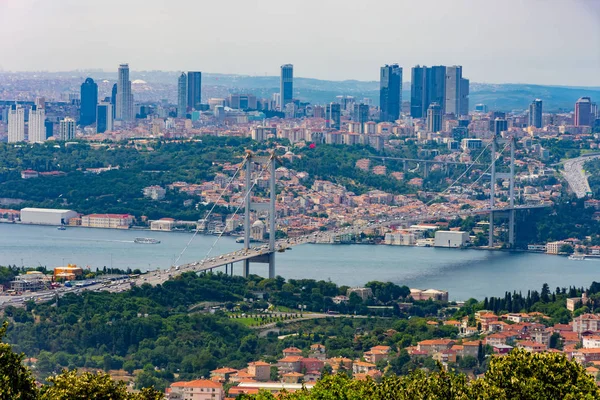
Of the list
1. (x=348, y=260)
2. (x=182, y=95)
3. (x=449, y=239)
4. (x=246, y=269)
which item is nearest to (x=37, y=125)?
(x=182, y=95)

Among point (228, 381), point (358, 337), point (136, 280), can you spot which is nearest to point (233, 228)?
point (136, 280)

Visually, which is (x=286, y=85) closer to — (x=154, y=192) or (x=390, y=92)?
(x=390, y=92)

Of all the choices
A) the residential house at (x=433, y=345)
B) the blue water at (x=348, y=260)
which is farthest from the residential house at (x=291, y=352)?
the blue water at (x=348, y=260)

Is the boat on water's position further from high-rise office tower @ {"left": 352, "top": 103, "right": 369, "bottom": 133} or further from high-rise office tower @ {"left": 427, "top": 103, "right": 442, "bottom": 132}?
high-rise office tower @ {"left": 352, "top": 103, "right": 369, "bottom": 133}

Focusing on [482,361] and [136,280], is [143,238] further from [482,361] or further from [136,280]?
[482,361]

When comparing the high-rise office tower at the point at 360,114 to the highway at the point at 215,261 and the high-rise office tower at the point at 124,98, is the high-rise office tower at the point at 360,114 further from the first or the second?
the highway at the point at 215,261
